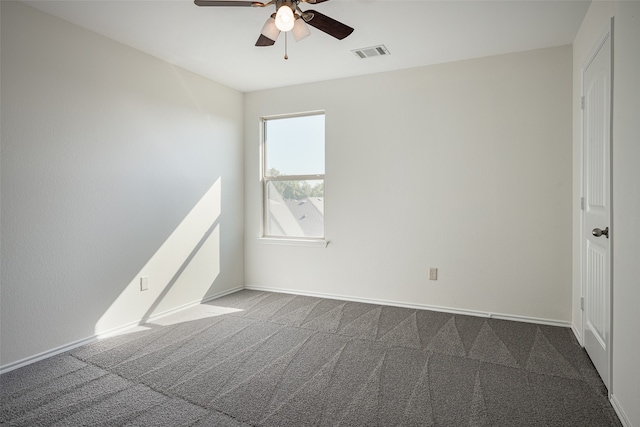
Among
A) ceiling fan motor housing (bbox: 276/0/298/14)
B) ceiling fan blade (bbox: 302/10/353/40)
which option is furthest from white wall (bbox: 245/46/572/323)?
ceiling fan motor housing (bbox: 276/0/298/14)

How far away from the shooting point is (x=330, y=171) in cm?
423

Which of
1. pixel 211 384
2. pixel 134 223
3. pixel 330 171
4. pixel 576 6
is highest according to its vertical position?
pixel 576 6

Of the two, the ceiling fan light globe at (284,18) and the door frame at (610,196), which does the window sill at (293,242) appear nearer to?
the door frame at (610,196)

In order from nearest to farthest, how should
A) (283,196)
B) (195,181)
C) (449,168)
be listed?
(449,168)
(195,181)
(283,196)

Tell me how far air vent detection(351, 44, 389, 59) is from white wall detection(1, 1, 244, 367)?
1772 mm

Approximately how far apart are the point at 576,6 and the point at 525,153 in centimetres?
121

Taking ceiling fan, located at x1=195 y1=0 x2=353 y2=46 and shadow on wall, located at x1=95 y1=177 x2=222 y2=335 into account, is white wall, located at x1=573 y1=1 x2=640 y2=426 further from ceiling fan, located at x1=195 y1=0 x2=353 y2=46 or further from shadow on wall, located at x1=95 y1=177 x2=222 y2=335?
shadow on wall, located at x1=95 y1=177 x2=222 y2=335

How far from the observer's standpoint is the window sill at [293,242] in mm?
4273

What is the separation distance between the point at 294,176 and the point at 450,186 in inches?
71.6

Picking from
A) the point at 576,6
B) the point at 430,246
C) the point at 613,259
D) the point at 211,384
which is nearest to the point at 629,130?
the point at 613,259

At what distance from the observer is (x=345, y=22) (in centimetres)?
285

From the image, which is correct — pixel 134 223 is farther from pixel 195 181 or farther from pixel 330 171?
pixel 330 171

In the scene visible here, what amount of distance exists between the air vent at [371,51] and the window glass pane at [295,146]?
3.32ft

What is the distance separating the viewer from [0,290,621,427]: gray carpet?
1947 millimetres
